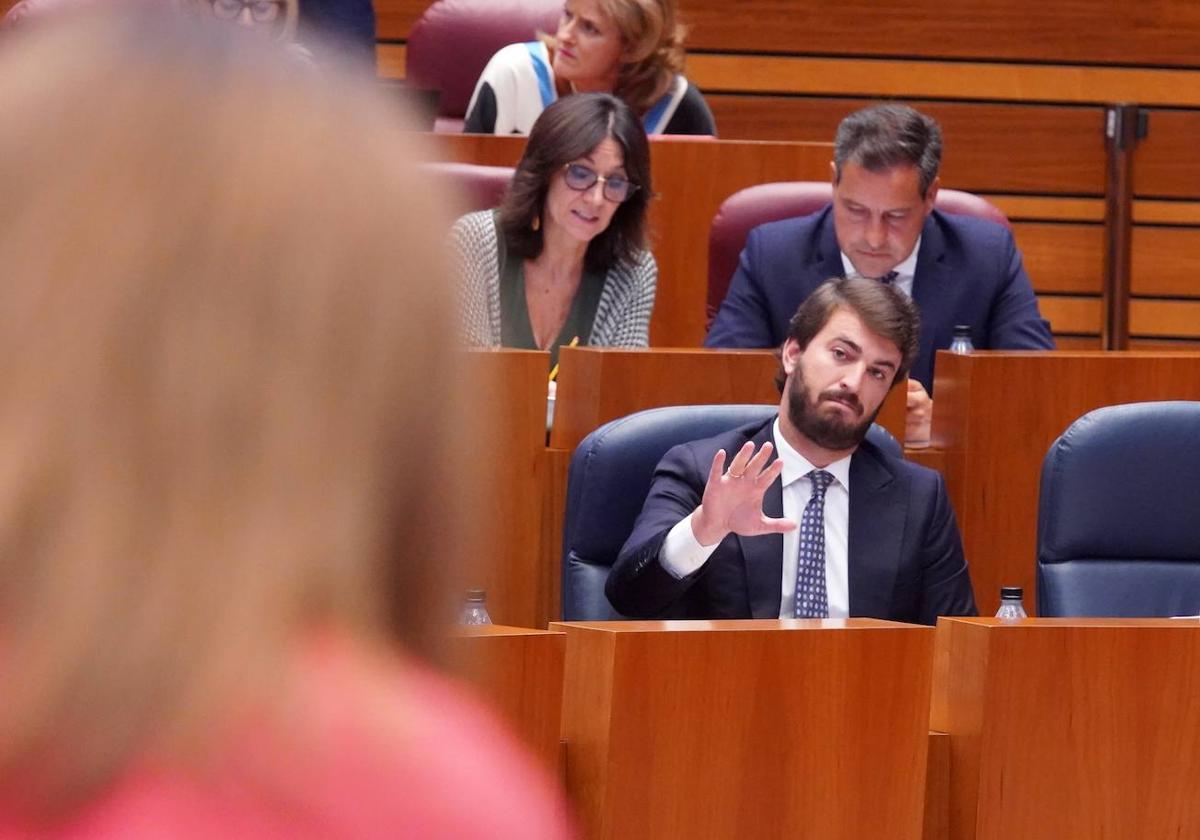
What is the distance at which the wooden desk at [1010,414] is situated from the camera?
2.53 m

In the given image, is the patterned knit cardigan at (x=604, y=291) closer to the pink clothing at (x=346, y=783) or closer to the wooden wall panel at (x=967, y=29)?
the wooden wall panel at (x=967, y=29)

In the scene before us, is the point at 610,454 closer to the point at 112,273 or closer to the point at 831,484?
the point at 831,484

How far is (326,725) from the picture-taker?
1.45 feet

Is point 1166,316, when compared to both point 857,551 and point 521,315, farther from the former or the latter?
point 857,551

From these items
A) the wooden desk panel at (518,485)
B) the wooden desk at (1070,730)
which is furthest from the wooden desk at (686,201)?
the wooden desk at (1070,730)

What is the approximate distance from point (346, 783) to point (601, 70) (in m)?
3.04

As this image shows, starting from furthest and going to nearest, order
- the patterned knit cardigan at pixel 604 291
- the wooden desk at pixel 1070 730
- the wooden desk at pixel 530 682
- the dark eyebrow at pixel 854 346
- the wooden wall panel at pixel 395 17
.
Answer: the wooden wall panel at pixel 395 17 → the patterned knit cardigan at pixel 604 291 → the dark eyebrow at pixel 854 346 → the wooden desk at pixel 1070 730 → the wooden desk at pixel 530 682

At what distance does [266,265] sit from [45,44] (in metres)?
0.08

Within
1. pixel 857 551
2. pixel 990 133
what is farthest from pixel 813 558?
pixel 990 133

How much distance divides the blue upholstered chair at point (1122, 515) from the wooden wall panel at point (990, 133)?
2.41 metres

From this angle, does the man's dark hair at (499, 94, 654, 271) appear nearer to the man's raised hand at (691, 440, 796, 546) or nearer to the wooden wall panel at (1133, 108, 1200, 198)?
the man's raised hand at (691, 440, 796, 546)

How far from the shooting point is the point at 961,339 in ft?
9.17

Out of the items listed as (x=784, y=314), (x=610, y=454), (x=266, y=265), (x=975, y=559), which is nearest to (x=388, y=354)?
(x=266, y=265)


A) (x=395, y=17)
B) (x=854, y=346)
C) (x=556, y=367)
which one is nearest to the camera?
(x=854, y=346)
